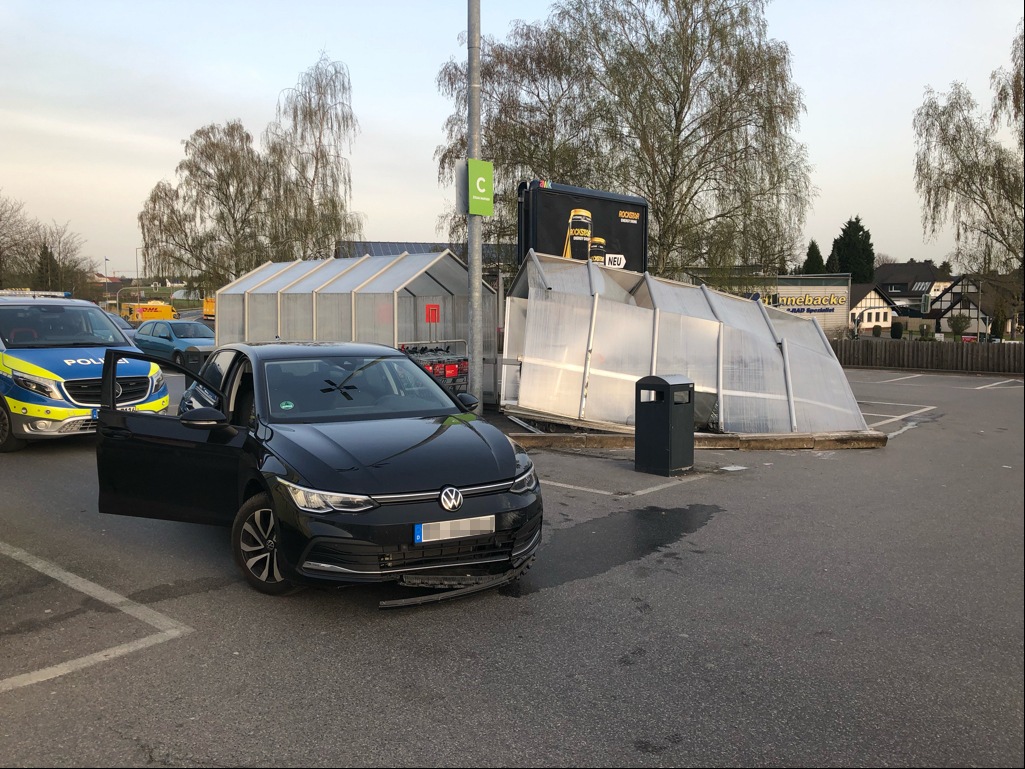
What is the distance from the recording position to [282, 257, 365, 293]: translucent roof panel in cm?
1786

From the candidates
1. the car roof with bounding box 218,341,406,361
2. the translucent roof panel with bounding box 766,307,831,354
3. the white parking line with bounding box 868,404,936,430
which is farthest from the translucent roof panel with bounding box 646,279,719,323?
the car roof with bounding box 218,341,406,361

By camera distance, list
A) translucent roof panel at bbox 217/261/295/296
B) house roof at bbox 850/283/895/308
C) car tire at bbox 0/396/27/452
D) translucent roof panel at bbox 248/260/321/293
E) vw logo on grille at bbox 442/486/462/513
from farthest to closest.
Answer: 1. house roof at bbox 850/283/895/308
2. translucent roof panel at bbox 217/261/295/296
3. translucent roof panel at bbox 248/260/321/293
4. car tire at bbox 0/396/27/452
5. vw logo on grille at bbox 442/486/462/513

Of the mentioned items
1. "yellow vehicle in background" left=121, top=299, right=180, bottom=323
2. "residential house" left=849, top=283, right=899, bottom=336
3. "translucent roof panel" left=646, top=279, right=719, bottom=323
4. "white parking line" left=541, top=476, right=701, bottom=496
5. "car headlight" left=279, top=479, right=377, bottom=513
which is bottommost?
"white parking line" left=541, top=476, right=701, bottom=496

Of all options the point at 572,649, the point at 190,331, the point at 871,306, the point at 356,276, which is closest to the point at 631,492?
the point at 572,649

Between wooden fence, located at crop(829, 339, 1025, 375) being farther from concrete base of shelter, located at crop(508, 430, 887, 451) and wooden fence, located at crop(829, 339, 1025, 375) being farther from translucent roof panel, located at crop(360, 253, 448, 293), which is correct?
concrete base of shelter, located at crop(508, 430, 887, 451)

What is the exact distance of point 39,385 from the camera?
9.91 m

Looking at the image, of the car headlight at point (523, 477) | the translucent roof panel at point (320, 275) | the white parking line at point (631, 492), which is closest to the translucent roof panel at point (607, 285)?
the white parking line at point (631, 492)

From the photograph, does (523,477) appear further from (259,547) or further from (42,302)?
(42,302)

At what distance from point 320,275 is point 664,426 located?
1121 cm

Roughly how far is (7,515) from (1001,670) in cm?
760

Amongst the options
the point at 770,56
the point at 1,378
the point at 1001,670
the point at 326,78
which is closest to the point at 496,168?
the point at 770,56

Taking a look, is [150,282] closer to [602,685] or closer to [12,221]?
[12,221]

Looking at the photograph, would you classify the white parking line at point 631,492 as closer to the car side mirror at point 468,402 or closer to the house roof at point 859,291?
the car side mirror at point 468,402

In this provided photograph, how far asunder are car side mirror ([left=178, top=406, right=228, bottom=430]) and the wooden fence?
84.6ft
